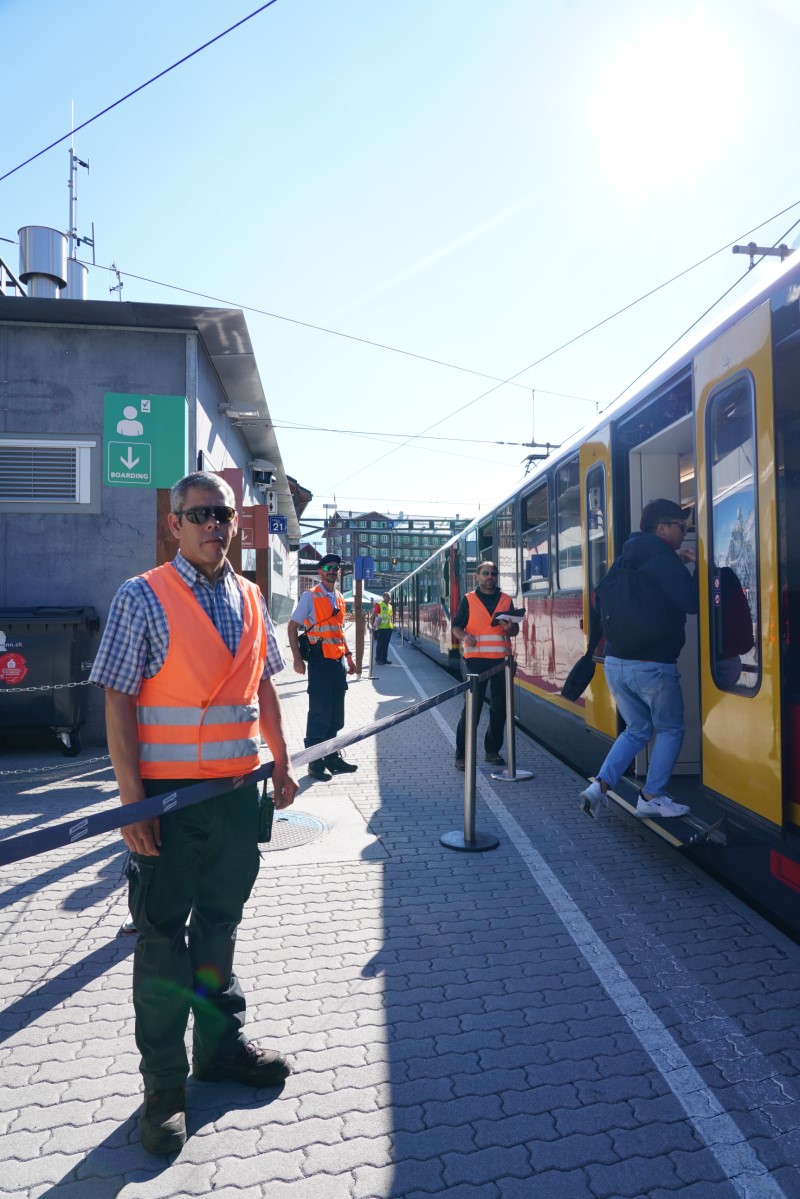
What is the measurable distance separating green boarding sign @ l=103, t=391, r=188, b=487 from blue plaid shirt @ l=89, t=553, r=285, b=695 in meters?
6.48

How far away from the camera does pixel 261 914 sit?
4242mm

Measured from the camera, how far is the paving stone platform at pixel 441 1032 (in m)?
2.35

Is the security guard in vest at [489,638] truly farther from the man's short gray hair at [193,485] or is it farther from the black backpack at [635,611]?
the man's short gray hair at [193,485]

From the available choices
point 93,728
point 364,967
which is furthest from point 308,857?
point 93,728

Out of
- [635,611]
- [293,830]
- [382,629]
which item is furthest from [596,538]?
[382,629]

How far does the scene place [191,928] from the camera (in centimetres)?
273

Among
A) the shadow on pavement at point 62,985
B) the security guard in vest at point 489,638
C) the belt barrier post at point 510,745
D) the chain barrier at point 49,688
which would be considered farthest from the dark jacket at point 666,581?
the chain barrier at point 49,688

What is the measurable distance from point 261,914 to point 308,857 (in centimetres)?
90

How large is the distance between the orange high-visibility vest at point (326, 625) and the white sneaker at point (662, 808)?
3.42m

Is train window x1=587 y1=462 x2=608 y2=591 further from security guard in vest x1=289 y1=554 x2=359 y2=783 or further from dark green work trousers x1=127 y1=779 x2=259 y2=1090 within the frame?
dark green work trousers x1=127 y1=779 x2=259 y2=1090

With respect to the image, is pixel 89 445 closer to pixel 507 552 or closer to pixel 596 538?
pixel 507 552

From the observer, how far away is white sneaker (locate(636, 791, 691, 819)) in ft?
14.6

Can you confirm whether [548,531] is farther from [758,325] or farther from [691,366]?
[758,325]

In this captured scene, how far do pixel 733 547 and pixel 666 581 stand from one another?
24.7 inches
